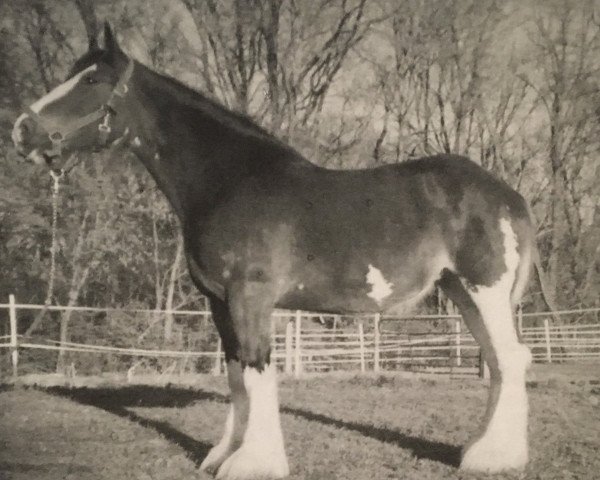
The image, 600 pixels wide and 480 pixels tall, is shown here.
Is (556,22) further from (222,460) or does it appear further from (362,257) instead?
(222,460)

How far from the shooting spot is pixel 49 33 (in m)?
3.63

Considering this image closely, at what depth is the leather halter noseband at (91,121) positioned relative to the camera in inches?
98.3

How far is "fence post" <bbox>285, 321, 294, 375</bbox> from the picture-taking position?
651 centimetres

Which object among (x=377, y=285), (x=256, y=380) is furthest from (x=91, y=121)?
(x=377, y=285)

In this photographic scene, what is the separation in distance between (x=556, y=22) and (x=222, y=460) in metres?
2.80

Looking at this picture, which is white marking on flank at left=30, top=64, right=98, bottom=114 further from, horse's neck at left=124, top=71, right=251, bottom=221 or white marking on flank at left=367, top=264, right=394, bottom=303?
white marking on flank at left=367, top=264, right=394, bottom=303

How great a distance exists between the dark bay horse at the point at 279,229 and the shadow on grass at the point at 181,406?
0.26 meters

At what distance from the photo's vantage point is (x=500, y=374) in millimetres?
2729

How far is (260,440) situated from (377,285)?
83 cm

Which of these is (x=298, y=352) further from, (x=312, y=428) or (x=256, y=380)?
(x=256, y=380)

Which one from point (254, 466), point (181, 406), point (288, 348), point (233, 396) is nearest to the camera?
point (254, 466)

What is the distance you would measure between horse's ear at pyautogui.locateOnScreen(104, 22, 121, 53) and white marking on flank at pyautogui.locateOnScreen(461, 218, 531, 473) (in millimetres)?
1912

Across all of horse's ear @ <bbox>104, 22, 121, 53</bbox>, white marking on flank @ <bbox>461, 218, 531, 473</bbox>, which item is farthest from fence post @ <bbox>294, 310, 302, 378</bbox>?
horse's ear @ <bbox>104, 22, 121, 53</bbox>

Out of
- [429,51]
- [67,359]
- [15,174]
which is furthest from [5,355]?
[429,51]
